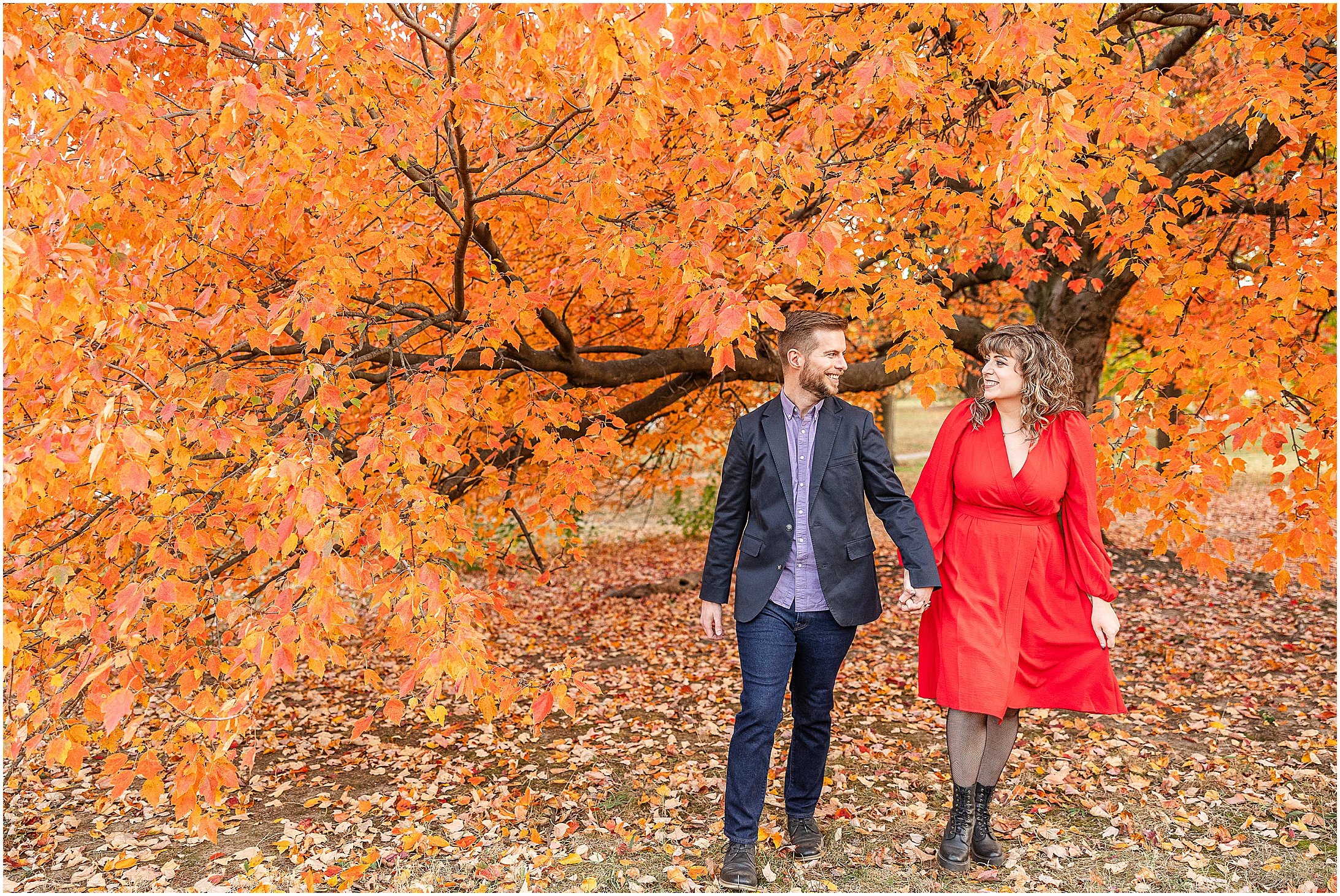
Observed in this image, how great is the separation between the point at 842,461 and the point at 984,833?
1556mm

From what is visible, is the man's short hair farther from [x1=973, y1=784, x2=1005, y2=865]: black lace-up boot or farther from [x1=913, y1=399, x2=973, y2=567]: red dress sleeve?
[x1=973, y1=784, x2=1005, y2=865]: black lace-up boot

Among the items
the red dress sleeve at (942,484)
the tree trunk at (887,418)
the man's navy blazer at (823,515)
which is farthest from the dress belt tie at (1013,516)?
the tree trunk at (887,418)

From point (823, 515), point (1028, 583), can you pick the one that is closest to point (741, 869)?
point (823, 515)

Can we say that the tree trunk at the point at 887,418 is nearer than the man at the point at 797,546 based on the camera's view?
No

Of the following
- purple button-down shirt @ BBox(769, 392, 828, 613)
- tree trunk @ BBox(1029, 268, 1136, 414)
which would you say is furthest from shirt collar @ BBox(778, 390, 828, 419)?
tree trunk @ BBox(1029, 268, 1136, 414)

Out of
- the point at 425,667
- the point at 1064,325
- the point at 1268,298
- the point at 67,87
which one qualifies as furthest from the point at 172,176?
the point at 1064,325

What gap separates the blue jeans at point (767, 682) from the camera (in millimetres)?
3053

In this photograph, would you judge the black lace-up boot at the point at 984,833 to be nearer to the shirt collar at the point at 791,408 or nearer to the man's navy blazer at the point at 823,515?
the man's navy blazer at the point at 823,515

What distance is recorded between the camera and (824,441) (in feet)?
10.3

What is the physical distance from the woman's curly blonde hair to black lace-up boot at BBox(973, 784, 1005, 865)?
1377 mm

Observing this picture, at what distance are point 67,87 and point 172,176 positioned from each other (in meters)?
1.07

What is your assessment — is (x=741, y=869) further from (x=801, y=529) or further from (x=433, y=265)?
(x=433, y=265)

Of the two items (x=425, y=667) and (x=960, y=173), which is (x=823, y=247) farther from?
(x=960, y=173)

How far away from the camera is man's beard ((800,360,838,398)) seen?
3.06 metres
